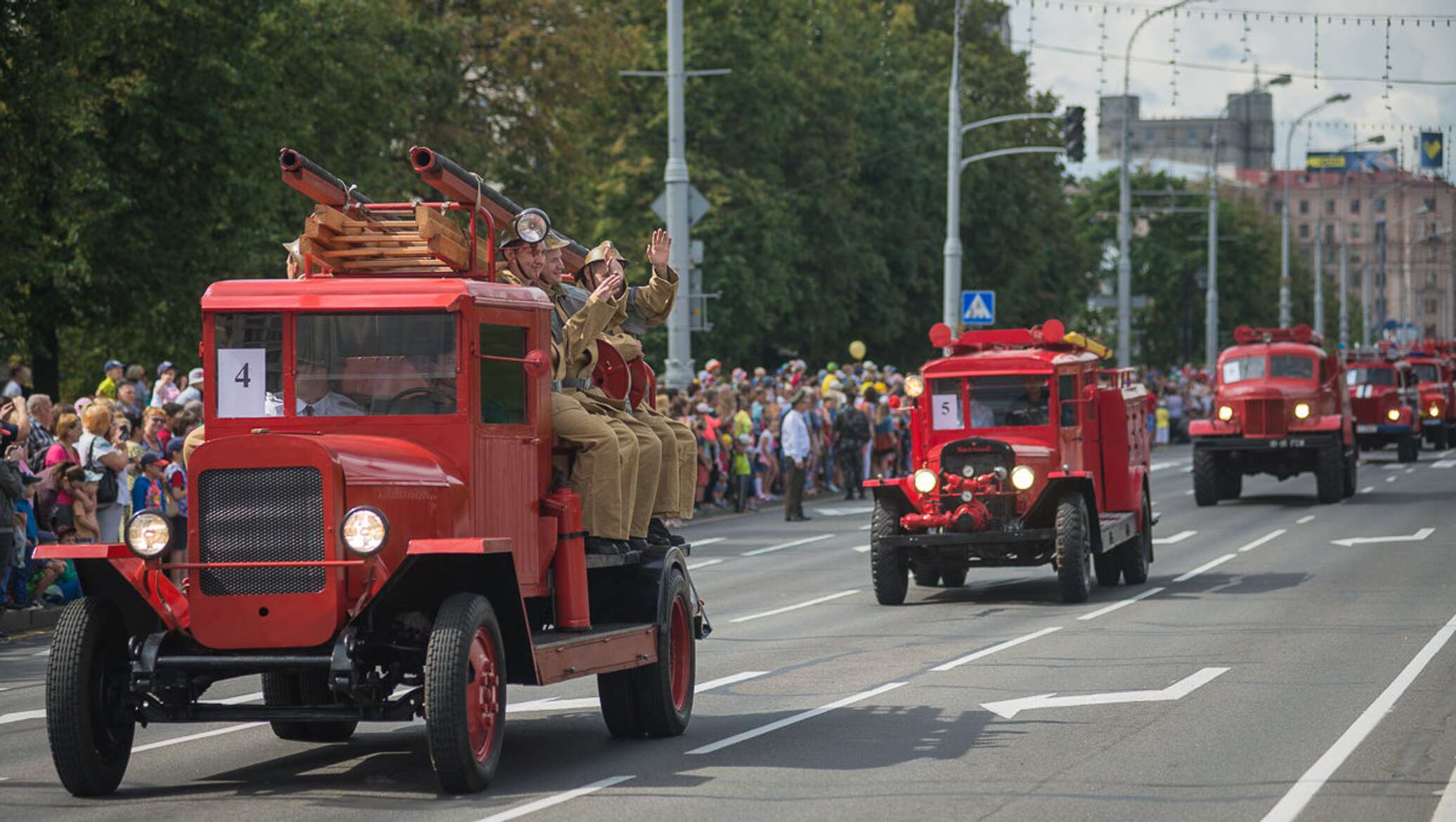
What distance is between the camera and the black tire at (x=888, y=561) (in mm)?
21000

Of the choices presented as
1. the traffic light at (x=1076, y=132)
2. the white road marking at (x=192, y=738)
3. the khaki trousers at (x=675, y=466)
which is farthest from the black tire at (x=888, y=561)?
the traffic light at (x=1076, y=132)

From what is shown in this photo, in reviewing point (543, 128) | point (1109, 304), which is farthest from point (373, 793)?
point (1109, 304)

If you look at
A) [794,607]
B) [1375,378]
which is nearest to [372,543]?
[794,607]

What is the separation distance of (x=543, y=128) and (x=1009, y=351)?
2707 centimetres

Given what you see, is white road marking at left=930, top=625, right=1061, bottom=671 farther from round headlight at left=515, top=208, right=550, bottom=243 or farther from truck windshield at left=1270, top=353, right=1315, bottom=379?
truck windshield at left=1270, top=353, right=1315, bottom=379

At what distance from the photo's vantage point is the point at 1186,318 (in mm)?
79500

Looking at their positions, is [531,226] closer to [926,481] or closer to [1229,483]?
[926,481]

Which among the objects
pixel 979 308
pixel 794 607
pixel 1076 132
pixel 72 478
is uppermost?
pixel 1076 132

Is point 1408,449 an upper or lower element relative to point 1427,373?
lower

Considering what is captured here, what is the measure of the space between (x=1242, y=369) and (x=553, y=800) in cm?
2972

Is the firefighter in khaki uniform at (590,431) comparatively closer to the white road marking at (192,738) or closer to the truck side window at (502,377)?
the truck side window at (502,377)

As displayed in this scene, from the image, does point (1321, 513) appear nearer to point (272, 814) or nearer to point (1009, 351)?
point (1009, 351)

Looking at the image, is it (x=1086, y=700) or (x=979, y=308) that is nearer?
(x=1086, y=700)

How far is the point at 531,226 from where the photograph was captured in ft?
38.3
